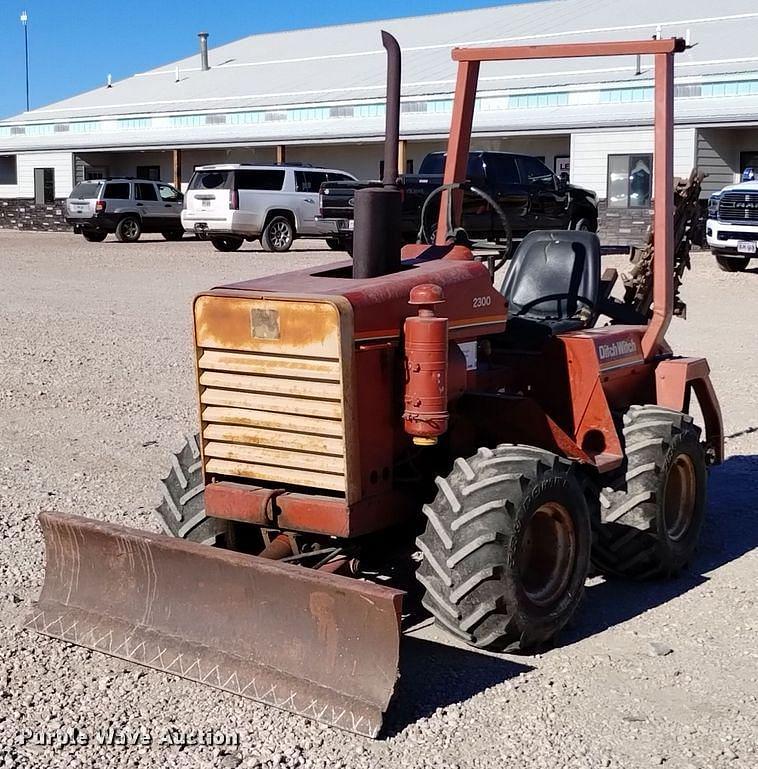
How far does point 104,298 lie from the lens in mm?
17812

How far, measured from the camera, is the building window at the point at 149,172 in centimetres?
4622

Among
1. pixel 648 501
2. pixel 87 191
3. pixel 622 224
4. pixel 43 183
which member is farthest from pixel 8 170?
pixel 648 501

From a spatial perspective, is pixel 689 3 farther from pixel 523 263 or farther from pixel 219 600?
pixel 219 600

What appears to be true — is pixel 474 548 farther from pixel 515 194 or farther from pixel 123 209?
pixel 123 209

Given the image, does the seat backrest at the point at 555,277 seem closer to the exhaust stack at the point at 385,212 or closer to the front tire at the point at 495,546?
the exhaust stack at the point at 385,212

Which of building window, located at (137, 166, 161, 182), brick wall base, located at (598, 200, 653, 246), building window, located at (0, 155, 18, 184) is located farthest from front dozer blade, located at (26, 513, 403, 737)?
building window, located at (0, 155, 18, 184)

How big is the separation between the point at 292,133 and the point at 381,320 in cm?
3436

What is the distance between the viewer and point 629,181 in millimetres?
30797

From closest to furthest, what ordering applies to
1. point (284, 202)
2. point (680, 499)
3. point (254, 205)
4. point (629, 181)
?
point (680, 499) < point (254, 205) < point (284, 202) < point (629, 181)

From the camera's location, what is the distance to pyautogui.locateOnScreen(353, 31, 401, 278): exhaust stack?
513 centimetres

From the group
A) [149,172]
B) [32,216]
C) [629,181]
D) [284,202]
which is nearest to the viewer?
[284,202]

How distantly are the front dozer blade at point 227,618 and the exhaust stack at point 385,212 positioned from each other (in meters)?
1.38

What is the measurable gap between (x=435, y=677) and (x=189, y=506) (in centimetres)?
143

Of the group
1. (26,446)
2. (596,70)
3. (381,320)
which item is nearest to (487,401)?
(381,320)
